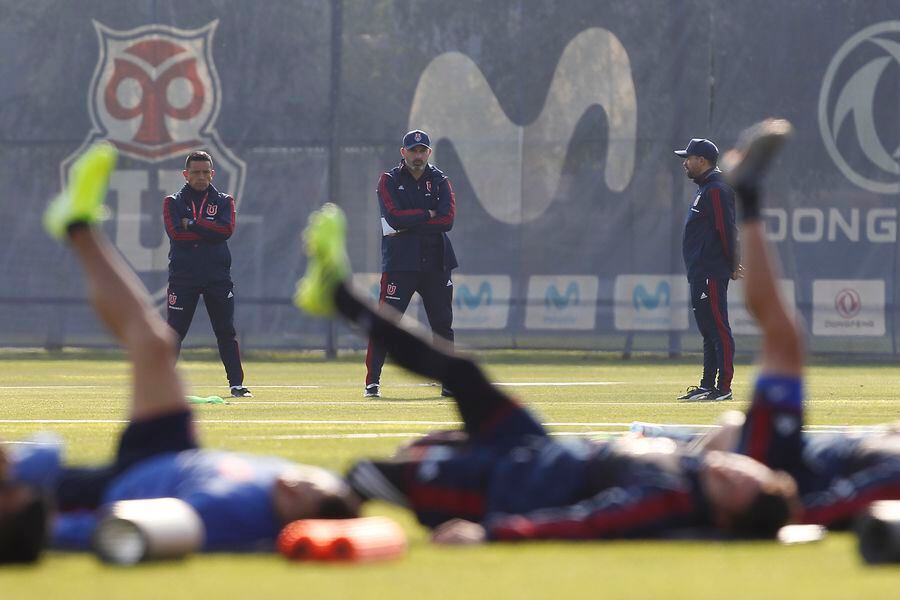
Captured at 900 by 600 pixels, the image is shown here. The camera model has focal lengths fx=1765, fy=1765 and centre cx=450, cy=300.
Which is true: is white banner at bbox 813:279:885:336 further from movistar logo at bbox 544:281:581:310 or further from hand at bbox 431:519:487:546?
hand at bbox 431:519:487:546

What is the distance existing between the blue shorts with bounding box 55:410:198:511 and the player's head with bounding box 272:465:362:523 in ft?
1.23

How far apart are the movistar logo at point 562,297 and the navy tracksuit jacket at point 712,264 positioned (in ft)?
24.4

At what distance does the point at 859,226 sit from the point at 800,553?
667 inches

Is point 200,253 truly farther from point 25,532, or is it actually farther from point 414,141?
point 25,532

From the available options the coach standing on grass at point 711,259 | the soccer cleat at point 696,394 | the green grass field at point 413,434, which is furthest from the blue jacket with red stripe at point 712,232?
the green grass field at point 413,434

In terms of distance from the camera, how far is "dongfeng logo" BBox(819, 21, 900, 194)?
22.3 meters

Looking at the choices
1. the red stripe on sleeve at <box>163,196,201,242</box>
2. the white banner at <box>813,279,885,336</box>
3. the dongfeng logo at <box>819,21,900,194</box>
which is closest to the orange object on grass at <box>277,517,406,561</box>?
the red stripe on sleeve at <box>163,196,201,242</box>

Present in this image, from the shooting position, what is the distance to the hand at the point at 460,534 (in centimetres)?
578

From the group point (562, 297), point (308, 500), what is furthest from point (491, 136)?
point (308, 500)

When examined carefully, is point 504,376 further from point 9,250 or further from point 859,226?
point 9,250

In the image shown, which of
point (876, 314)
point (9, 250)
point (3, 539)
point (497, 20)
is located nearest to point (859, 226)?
point (876, 314)

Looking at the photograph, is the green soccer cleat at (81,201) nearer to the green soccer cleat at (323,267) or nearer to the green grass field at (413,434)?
the green soccer cleat at (323,267)

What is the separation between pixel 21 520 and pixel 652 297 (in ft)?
57.3

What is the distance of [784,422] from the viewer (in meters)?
5.97
